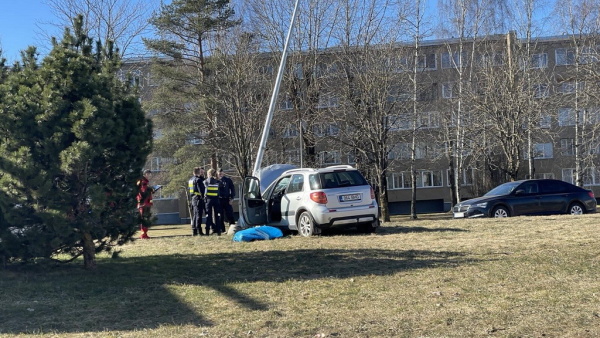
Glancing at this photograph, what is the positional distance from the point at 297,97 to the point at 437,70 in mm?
15035

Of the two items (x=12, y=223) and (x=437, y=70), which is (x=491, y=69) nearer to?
(x=437, y=70)

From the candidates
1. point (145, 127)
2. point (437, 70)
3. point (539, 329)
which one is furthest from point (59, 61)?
point (437, 70)

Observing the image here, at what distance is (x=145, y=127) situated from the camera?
9.26 m

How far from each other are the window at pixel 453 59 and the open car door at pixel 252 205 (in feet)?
93.9

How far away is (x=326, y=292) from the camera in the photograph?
766 centimetres

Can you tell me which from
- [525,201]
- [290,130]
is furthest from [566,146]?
[525,201]

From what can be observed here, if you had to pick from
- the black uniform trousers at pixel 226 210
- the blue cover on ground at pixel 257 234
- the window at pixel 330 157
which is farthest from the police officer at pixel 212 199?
the window at pixel 330 157

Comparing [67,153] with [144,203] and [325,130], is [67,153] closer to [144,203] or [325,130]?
[144,203]

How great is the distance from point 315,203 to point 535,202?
9772 millimetres

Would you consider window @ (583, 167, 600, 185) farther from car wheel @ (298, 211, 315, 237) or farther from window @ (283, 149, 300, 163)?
car wheel @ (298, 211, 315, 237)

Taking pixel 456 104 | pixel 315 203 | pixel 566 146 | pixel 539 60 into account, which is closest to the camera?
pixel 315 203

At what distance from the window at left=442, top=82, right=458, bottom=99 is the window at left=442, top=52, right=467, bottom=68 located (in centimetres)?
145

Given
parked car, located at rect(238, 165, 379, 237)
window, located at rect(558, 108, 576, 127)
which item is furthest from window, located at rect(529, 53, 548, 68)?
parked car, located at rect(238, 165, 379, 237)

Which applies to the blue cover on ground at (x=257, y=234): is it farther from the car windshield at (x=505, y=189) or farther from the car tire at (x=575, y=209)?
the car tire at (x=575, y=209)
